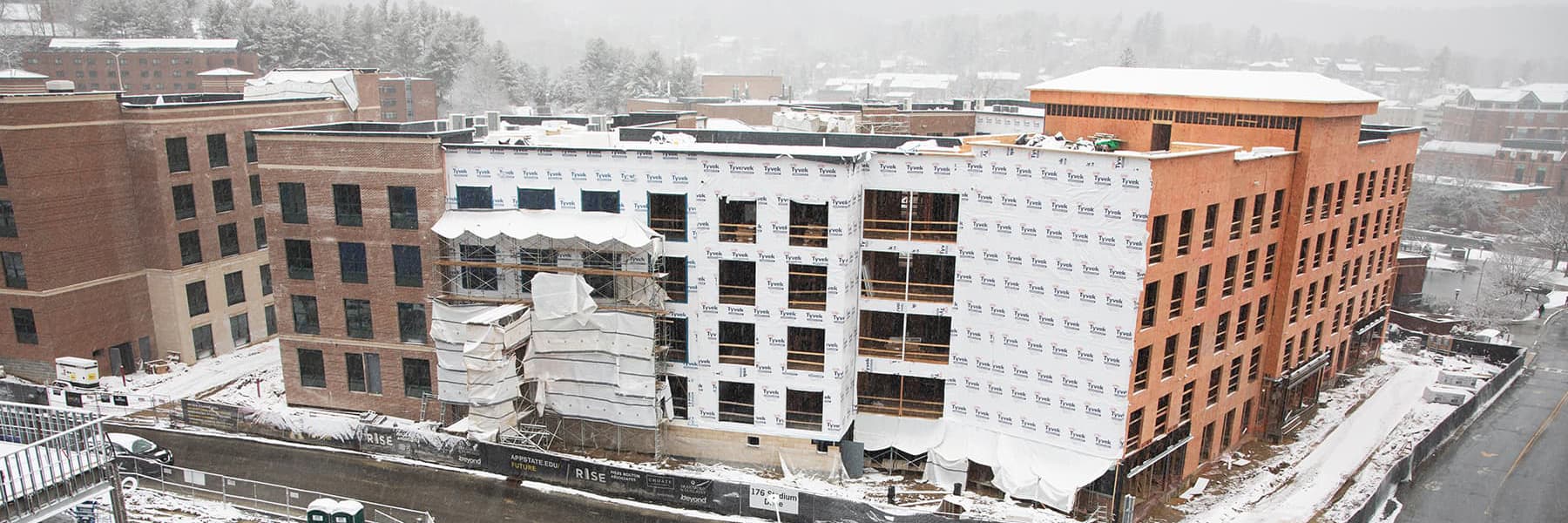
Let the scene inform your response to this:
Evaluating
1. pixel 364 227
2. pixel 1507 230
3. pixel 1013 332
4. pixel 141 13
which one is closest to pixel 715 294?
pixel 1013 332

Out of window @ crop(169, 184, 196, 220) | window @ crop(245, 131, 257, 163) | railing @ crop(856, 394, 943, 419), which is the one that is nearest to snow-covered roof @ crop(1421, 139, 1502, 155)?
railing @ crop(856, 394, 943, 419)

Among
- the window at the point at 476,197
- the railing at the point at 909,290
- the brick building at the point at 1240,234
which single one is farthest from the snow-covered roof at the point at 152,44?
the brick building at the point at 1240,234

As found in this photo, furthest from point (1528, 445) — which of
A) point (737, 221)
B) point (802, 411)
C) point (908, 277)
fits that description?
point (737, 221)

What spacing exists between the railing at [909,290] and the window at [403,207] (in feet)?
63.8

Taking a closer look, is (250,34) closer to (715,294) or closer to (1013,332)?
(715,294)

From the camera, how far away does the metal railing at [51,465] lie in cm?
1939

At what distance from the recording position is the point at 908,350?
37719mm

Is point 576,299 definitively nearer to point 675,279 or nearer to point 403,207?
point 675,279

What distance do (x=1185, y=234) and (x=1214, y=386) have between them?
30.0 ft

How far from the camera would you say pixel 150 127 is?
4556cm

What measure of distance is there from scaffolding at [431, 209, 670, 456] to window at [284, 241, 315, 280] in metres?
7.22

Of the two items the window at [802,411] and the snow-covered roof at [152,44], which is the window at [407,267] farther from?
the snow-covered roof at [152,44]

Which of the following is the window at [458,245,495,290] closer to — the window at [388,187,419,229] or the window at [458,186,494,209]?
the window at [458,186,494,209]

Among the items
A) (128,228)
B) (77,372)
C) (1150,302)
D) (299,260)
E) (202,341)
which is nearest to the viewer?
(1150,302)
